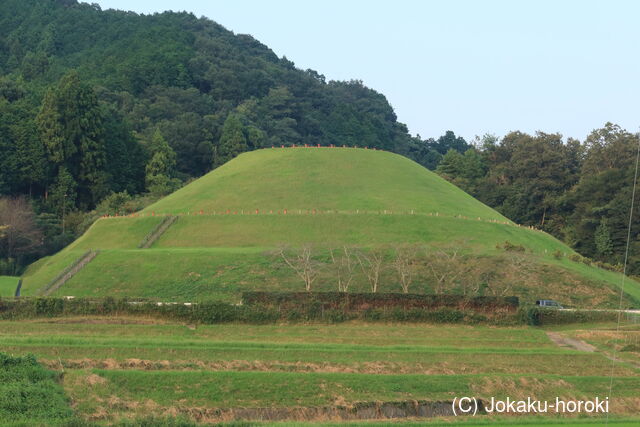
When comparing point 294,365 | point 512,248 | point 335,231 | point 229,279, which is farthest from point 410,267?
point 294,365

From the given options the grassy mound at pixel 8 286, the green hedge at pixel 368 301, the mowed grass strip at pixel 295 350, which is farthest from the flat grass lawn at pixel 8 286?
the green hedge at pixel 368 301

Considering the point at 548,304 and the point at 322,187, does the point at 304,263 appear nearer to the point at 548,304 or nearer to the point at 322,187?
the point at 548,304

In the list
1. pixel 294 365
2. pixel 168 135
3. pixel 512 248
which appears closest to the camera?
pixel 294 365

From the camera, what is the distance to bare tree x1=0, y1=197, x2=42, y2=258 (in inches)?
2645

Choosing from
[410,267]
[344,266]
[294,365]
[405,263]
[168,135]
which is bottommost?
[294,365]

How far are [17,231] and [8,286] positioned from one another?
14836mm

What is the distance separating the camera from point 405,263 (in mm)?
52250

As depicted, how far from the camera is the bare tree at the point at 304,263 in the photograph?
2002 inches

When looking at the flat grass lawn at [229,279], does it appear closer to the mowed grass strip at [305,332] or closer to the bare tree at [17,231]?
the mowed grass strip at [305,332]

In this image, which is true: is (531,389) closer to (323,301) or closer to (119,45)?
(323,301)

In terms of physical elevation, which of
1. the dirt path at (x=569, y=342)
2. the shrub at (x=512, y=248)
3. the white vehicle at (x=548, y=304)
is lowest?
the dirt path at (x=569, y=342)

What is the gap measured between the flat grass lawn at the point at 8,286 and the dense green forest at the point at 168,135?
729cm

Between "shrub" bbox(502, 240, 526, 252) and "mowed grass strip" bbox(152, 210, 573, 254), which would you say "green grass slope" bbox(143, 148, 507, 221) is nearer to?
"mowed grass strip" bbox(152, 210, 573, 254)

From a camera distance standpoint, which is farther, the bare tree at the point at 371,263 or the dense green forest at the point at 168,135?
the dense green forest at the point at 168,135
